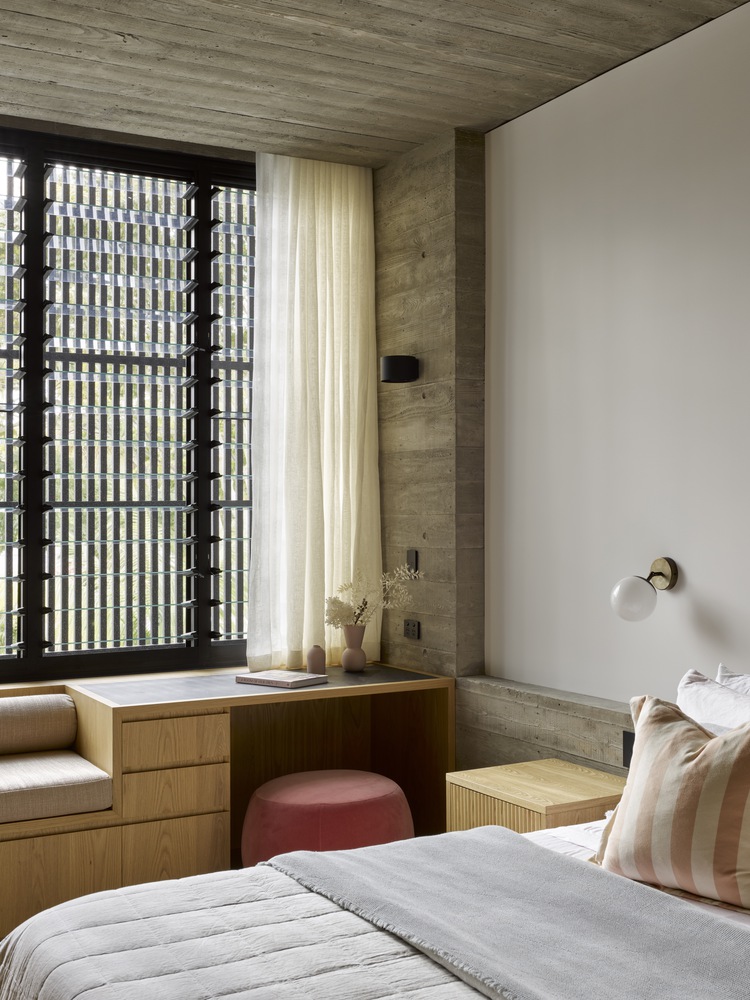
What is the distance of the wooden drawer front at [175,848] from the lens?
3.34 metres

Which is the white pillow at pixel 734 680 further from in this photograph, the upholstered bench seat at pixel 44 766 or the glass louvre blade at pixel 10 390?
the glass louvre blade at pixel 10 390

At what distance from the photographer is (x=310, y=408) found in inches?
168

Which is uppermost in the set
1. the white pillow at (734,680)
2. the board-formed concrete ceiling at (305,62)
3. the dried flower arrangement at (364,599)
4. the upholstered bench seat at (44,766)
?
the board-formed concrete ceiling at (305,62)

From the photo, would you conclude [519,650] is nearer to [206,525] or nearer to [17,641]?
[206,525]

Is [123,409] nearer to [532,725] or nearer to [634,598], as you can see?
[532,725]

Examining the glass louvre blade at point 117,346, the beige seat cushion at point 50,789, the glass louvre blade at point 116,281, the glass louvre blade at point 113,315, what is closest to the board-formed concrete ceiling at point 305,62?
the glass louvre blade at point 116,281

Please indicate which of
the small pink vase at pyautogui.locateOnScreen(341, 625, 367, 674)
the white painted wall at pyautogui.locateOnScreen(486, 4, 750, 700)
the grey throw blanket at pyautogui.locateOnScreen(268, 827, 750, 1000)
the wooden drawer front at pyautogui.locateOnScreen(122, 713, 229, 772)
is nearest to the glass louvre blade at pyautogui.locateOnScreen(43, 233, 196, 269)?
the white painted wall at pyautogui.locateOnScreen(486, 4, 750, 700)

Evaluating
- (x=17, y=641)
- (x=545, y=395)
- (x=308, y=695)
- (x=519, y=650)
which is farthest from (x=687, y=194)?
(x=17, y=641)

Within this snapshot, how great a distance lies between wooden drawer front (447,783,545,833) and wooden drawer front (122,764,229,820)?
75cm

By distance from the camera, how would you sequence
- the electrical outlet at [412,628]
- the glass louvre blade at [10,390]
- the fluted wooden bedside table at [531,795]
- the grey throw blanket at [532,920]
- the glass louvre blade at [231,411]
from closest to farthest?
the grey throw blanket at [532,920]
the fluted wooden bedside table at [531,795]
the glass louvre blade at [10,390]
the electrical outlet at [412,628]
the glass louvre blade at [231,411]

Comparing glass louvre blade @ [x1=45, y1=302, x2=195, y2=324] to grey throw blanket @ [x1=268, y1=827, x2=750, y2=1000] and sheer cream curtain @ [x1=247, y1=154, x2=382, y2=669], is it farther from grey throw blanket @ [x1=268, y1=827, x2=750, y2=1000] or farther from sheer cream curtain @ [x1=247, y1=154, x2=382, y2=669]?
grey throw blanket @ [x1=268, y1=827, x2=750, y2=1000]

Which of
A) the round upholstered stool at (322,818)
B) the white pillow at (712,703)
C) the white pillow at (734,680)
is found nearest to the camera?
the white pillow at (712,703)

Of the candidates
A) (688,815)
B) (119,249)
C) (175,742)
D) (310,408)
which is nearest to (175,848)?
(175,742)

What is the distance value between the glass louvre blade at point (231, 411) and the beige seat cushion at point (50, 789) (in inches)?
42.2
